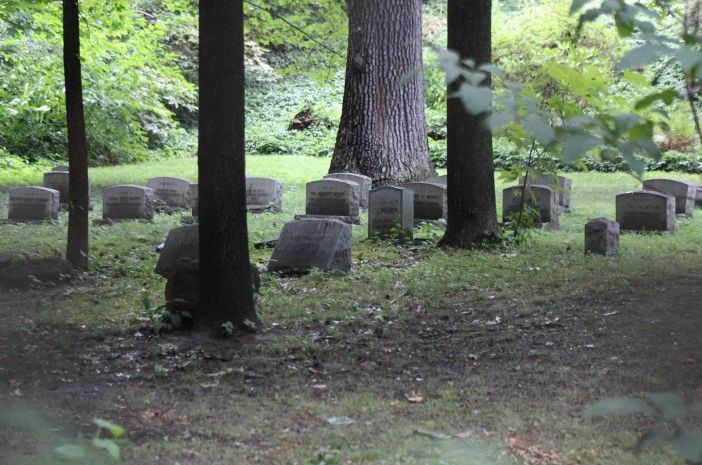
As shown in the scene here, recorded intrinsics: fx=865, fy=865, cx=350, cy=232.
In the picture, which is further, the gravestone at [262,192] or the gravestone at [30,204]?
the gravestone at [262,192]

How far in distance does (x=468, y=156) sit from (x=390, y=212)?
1.77 m

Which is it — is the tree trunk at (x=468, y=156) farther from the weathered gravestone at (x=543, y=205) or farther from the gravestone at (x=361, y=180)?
the gravestone at (x=361, y=180)

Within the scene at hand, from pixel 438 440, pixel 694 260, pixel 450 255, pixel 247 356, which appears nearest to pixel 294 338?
pixel 247 356

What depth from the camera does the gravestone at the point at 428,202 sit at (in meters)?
15.1

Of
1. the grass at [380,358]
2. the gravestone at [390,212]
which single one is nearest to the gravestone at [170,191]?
the grass at [380,358]

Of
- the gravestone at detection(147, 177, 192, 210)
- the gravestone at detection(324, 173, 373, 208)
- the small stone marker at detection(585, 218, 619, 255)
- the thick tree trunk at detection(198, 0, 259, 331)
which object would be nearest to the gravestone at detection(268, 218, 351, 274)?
the thick tree trunk at detection(198, 0, 259, 331)

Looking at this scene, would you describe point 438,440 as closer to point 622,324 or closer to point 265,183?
point 622,324

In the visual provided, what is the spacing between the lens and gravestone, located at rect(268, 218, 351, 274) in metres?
10.5

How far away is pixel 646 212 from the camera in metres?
14.3

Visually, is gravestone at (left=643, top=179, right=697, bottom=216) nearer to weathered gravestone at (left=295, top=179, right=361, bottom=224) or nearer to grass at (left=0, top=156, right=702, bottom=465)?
grass at (left=0, top=156, right=702, bottom=465)

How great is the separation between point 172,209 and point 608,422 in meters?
13.8

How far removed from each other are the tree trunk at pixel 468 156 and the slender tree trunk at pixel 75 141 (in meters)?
4.90

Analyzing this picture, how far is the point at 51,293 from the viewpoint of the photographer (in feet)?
30.6

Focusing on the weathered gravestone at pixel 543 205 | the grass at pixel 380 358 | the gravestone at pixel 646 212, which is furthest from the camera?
the weathered gravestone at pixel 543 205
